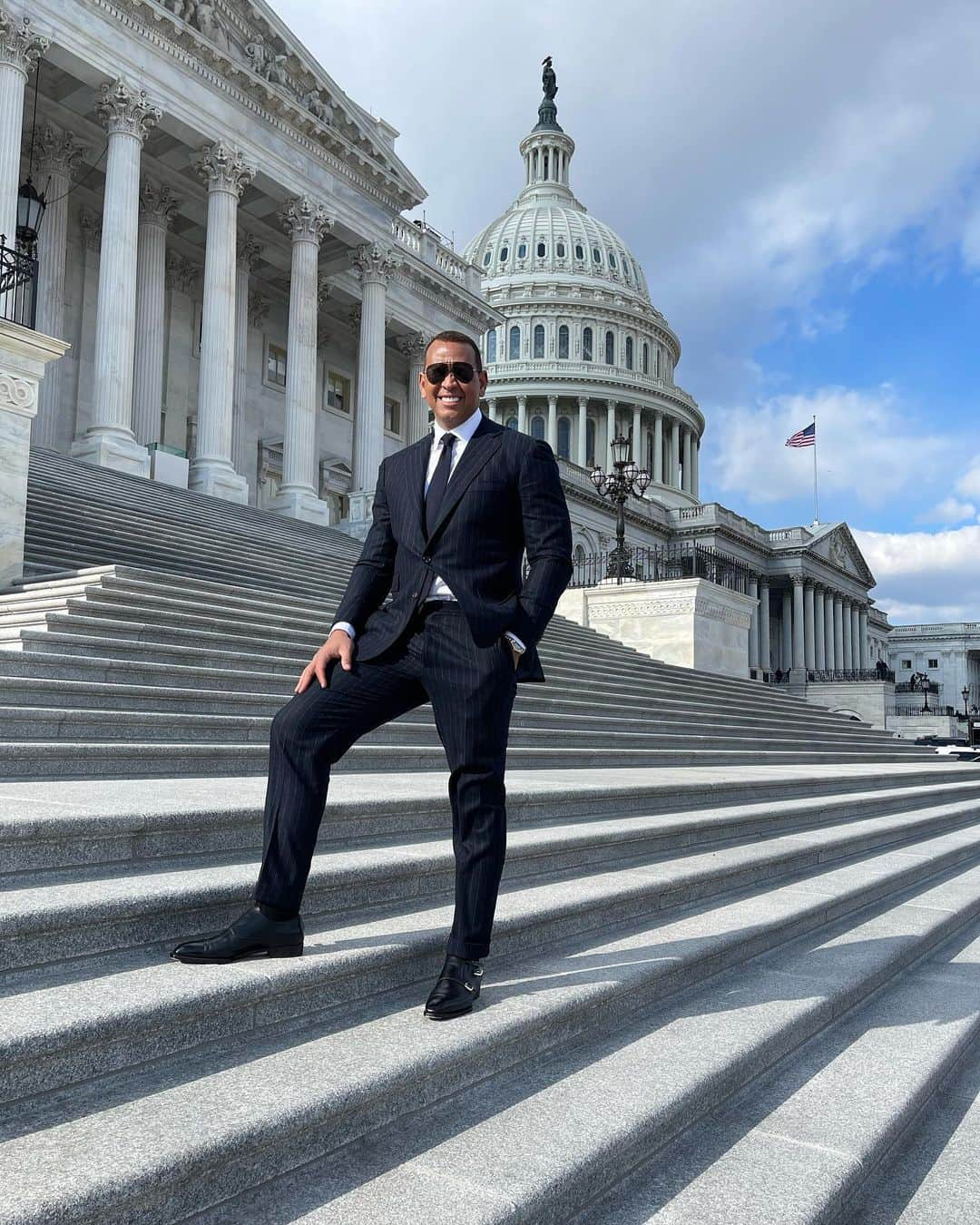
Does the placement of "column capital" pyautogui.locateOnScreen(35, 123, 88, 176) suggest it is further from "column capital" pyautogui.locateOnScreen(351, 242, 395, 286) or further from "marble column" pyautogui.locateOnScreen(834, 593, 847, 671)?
"marble column" pyautogui.locateOnScreen(834, 593, 847, 671)

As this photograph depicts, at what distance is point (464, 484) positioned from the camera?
3.16 m

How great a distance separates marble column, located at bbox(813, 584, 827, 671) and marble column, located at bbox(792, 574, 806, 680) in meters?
1.98

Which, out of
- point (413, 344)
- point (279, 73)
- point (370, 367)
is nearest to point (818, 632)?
point (413, 344)

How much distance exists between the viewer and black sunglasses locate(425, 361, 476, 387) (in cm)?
324

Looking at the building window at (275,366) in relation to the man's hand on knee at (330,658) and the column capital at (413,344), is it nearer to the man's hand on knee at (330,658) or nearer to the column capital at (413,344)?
the column capital at (413,344)

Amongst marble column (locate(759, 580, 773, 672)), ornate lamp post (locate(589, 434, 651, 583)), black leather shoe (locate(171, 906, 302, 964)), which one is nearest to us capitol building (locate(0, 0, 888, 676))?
ornate lamp post (locate(589, 434, 651, 583))

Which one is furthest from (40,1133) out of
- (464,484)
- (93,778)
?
(93,778)

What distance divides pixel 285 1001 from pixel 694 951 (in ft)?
5.79

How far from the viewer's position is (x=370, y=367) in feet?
89.4

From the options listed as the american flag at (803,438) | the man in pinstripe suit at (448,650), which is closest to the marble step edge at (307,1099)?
the man in pinstripe suit at (448,650)

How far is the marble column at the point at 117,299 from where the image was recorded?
19.9 metres

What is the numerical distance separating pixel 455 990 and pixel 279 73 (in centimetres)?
2622

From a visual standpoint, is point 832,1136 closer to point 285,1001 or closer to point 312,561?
point 285,1001

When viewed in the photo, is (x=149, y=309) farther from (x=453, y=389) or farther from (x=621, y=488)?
(x=453, y=389)
